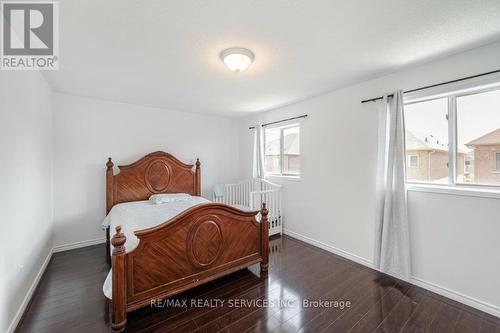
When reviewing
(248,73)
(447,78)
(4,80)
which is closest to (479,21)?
(447,78)

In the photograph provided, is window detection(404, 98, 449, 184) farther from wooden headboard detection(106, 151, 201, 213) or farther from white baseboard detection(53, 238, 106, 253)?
white baseboard detection(53, 238, 106, 253)

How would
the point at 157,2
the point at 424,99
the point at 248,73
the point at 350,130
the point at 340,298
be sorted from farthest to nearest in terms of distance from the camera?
the point at 350,130
the point at 248,73
the point at 424,99
the point at 340,298
the point at 157,2

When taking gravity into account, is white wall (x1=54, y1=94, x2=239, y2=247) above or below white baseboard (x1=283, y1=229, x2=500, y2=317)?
above

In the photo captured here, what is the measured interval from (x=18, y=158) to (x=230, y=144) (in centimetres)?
366

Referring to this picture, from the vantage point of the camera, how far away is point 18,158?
74.7 inches

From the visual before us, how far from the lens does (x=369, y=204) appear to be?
276 cm

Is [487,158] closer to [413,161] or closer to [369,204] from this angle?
[413,161]

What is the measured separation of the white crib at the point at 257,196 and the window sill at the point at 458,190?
2.07 meters

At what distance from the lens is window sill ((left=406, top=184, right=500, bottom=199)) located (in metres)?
1.93

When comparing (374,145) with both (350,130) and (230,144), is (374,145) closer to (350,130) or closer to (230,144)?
(350,130)

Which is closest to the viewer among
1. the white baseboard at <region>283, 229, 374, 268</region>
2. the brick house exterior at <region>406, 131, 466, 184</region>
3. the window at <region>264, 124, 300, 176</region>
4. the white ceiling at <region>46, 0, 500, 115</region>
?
the white ceiling at <region>46, 0, 500, 115</region>

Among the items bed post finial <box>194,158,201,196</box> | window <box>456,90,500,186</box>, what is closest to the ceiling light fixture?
window <box>456,90,500,186</box>

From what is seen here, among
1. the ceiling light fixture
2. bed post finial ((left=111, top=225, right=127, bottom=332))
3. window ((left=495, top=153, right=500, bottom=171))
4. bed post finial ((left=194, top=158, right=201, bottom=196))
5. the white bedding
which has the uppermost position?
the ceiling light fixture

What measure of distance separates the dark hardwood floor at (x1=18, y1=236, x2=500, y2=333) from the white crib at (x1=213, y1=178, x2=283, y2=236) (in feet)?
4.13
